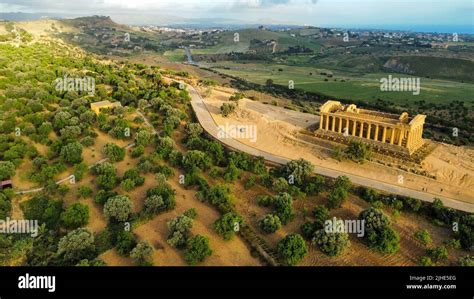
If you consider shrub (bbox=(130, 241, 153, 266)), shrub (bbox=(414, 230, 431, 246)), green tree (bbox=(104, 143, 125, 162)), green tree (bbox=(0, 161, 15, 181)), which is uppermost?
green tree (bbox=(104, 143, 125, 162))

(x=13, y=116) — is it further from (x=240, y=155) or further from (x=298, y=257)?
(x=298, y=257)

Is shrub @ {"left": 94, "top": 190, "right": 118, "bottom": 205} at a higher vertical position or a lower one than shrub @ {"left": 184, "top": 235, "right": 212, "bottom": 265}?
higher

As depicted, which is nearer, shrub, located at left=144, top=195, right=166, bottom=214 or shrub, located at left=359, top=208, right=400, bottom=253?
shrub, located at left=359, top=208, right=400, bottom=253

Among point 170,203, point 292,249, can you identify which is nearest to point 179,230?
point 170,203

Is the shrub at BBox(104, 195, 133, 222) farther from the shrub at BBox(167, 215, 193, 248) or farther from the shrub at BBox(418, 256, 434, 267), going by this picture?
the shrub at BBox(418, 256, 434, 267)

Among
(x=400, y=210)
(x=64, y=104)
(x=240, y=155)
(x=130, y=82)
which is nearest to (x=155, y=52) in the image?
(x=130, y=82)

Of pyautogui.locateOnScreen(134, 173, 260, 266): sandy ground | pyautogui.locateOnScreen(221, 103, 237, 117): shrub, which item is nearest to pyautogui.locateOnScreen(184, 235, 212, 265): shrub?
pyautogui.locateOnScreen(134, 173, 260, 266): sandy ground
